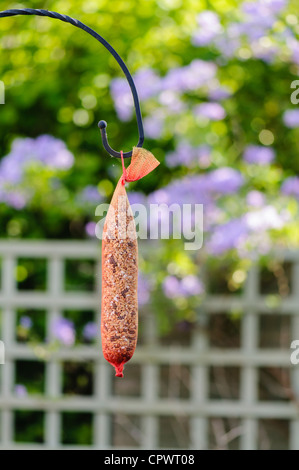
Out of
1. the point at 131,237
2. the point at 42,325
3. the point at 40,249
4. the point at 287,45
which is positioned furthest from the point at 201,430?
the point at 131,237

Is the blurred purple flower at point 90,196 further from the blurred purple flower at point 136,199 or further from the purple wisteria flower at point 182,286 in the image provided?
the purple wisteria flower at point 182,286

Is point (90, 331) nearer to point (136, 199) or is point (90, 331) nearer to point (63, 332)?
point (63, 332)

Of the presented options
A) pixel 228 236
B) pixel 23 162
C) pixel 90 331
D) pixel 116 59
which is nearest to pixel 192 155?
pixel 228 236

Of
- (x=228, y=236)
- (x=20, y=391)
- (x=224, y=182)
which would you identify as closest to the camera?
(x=228, y=236)

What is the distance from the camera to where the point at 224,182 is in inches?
88.5

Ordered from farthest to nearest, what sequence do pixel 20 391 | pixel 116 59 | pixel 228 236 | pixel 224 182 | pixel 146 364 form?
pixel 20 391 → pixel 146 364 → pixel 224 182 → pixel 228 236 → pixel 116 59

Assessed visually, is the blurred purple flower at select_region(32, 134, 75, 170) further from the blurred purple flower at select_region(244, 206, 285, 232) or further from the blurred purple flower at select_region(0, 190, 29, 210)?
the blurred purple flower at select_region(244, 206, 285, 232)

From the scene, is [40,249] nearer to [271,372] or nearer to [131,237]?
[271,372]

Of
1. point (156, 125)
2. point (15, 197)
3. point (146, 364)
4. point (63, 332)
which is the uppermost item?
point (156, 125)

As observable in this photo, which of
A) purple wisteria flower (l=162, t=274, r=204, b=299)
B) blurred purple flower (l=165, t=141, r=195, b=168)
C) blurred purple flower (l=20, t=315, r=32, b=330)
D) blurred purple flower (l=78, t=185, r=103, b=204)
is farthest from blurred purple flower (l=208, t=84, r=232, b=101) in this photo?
blurred purple flower (l=20, t=315, r=32, b=330)

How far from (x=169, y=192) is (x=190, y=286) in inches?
13.5

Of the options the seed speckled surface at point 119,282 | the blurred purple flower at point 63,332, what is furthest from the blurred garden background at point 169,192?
the seed speckled surface at point 119,282

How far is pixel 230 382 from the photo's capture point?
104 inches
